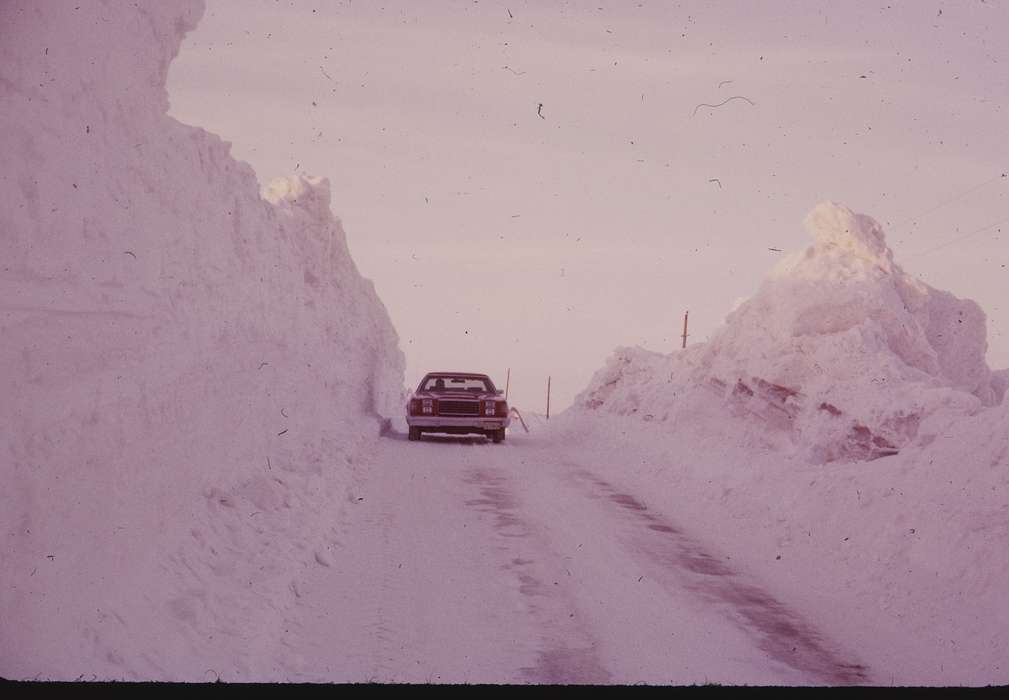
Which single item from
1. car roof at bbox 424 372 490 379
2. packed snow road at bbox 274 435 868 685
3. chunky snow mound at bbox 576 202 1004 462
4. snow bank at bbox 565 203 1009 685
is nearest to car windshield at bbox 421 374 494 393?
car roof at bbox 424 372 490 379

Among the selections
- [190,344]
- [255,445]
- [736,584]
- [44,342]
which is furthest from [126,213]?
[736,584]

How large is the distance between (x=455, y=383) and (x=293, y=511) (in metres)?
11.4

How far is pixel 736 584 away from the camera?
732 cm

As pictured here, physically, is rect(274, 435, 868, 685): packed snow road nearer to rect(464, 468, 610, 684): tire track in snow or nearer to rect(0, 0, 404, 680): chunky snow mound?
rect(464, 468, 610, 684): tire track in snow

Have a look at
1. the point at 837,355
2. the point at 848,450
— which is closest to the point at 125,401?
the point at 848,450

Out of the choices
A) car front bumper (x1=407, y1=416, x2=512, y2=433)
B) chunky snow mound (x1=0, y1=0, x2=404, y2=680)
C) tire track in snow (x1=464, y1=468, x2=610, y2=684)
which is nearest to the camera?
chunky snow mound (x1=0, y1=0, x2=404, y2=680)

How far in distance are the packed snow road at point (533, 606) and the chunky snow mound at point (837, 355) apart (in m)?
5.93

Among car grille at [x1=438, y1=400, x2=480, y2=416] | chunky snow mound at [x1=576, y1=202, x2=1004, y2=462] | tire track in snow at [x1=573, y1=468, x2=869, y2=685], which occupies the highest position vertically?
chunky snow mound at [x1=576, y1=202, x2=1004, y2=462]

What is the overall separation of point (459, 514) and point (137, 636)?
5.24 m

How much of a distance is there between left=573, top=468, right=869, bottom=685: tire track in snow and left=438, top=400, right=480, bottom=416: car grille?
28.5ft

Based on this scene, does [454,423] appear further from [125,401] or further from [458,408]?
[125,401]

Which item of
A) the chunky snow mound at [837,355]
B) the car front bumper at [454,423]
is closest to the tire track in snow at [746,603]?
the chunky snow mound at [837,355]

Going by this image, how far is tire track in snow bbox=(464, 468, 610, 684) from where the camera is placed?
5043 millimetres

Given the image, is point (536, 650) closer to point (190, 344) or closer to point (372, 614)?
point (372, 614)
